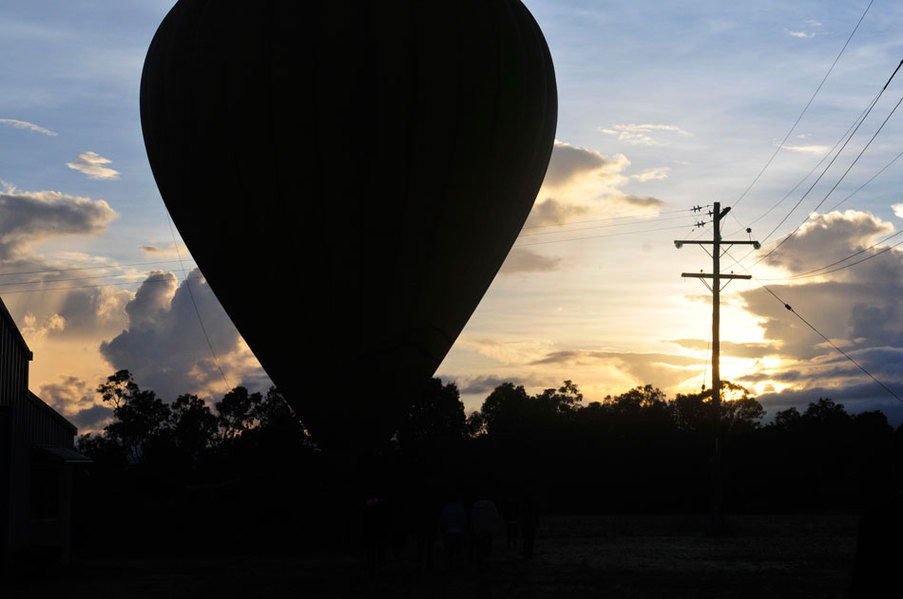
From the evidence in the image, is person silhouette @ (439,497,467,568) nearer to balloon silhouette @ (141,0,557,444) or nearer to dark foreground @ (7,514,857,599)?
dark foreground @ (7,514,857,599)

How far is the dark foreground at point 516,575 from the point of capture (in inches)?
698

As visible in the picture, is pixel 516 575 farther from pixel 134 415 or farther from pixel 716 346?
pixel 134 415

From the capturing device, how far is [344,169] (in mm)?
15938

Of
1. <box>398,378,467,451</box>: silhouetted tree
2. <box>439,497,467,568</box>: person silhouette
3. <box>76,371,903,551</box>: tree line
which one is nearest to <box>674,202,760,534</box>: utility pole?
<box>76,371,903,551</box>: tree line

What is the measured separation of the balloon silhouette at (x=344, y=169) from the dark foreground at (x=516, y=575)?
348 cm

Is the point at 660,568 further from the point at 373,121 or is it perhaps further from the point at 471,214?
the point at 373,121

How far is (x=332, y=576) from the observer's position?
21.2 metres

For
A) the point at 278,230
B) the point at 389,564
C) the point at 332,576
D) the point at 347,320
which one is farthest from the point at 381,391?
the point at 389,564

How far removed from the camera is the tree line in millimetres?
32062

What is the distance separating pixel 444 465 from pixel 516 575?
47.1 meters

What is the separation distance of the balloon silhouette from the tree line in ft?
6.03

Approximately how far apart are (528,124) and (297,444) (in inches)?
1430

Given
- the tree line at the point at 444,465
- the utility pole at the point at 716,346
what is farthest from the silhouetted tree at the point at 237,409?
the utility pole at the point at 716,346

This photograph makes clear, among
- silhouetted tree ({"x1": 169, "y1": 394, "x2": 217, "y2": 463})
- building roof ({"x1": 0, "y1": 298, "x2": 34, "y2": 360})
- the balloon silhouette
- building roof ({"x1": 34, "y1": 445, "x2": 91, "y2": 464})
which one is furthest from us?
silhouetted tree ({"x1": 169, "y1": 394, "x2": 217, "y2": 463})
